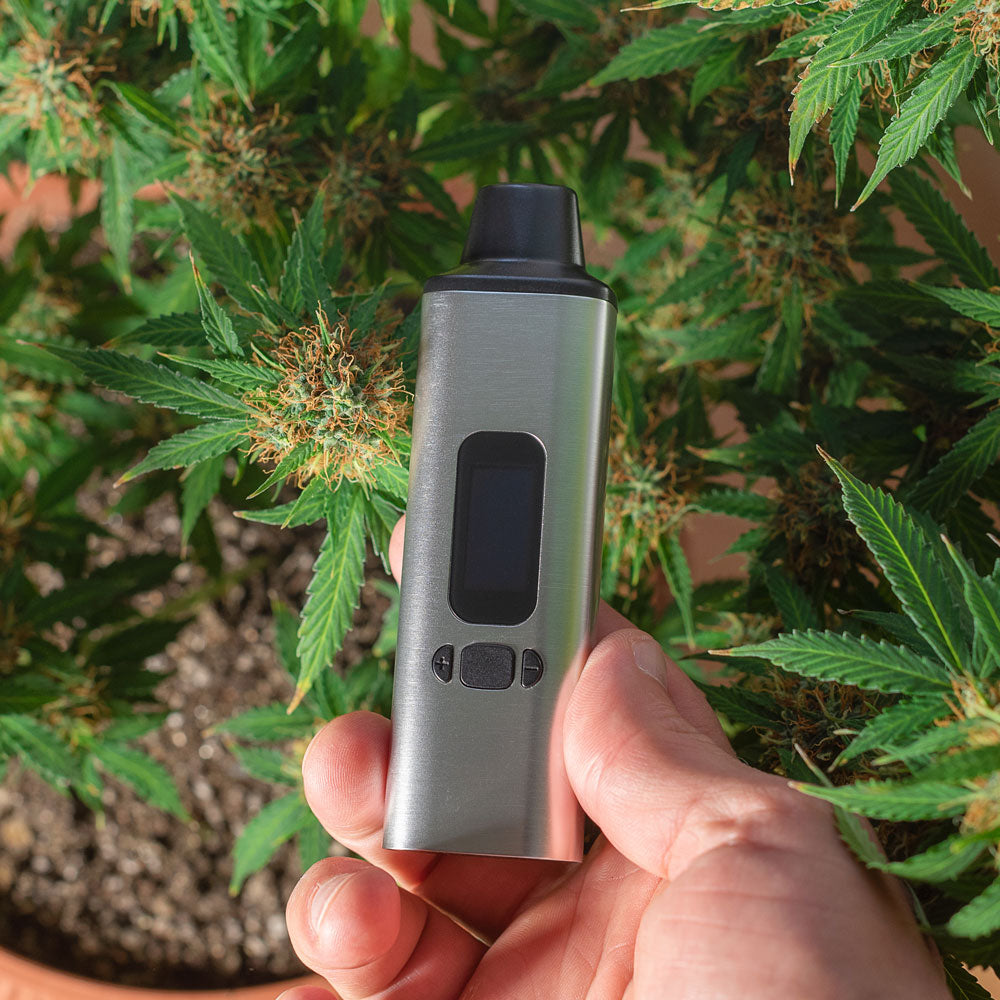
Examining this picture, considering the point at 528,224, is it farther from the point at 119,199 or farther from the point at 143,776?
the point at 143,776

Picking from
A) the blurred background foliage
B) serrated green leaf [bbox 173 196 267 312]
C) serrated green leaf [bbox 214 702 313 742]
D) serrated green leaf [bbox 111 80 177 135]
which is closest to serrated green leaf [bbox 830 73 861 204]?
the blurred background foliage

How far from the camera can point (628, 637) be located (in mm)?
564

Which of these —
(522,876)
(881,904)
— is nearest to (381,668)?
(522,876)

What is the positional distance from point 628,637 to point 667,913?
165 mm

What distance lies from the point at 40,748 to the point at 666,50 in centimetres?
73

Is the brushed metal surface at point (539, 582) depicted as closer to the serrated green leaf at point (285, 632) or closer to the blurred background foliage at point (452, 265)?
the blurred background foliage at point (452, 265)

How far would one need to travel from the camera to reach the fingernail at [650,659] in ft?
1.83

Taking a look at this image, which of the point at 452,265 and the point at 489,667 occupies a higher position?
the point at 452,265

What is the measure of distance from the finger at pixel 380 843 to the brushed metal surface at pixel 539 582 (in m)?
0.06

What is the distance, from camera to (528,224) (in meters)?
0.54

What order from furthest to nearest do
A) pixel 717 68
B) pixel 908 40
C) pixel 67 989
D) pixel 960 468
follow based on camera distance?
pixel 67 989
pixel 717 68
pixel 960 468
pixel 908 40

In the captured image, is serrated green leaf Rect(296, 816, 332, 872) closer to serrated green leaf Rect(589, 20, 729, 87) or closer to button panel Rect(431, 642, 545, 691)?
button panel Rect(431, 642, 545, 691)

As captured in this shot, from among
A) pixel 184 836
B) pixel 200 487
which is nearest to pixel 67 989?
pixel 184 836

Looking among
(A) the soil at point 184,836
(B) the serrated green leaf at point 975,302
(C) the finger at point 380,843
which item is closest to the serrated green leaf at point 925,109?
(B) the serrated green leaf at point 975,302
